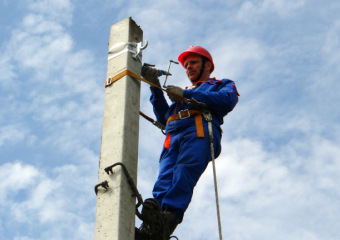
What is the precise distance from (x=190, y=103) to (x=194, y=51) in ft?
3.51

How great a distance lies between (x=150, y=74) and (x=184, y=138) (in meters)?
0.68

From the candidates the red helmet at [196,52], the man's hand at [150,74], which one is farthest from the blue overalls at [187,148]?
the red helmet at [196,52]

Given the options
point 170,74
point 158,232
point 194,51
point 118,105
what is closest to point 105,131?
point 118,105

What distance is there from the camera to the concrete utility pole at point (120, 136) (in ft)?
12.0

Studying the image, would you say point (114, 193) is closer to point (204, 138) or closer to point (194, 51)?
point (204, 138)

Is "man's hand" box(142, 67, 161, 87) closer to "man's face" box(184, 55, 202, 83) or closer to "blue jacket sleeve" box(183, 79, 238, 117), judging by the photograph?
"blue jacket sleeve" box(183, 79, 238, 117)

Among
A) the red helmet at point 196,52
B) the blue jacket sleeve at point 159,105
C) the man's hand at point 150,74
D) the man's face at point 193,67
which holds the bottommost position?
the man's hand at point 150,74

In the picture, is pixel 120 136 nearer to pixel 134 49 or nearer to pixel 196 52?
pixel 134 49

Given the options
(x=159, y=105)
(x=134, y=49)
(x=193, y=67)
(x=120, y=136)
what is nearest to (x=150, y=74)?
(x=134, y=49)

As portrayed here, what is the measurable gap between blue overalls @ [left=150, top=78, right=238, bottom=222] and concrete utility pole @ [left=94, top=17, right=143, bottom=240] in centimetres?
80

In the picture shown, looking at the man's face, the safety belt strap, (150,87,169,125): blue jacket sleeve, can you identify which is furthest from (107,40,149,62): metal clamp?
the man's face

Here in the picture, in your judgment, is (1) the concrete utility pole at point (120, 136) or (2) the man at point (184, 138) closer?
(1) the concrete utility pole at point (120, 136)

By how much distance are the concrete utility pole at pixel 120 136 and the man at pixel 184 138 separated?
0.50 meters

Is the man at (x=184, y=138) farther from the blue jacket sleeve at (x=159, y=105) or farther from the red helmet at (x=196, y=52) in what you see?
the red helmet at (x=196, y=52)
